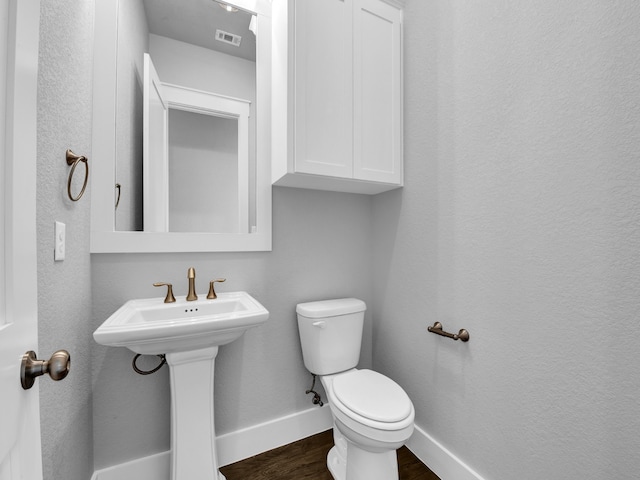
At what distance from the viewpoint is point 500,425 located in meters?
1.11

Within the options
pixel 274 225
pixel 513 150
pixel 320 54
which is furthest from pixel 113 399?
pixel 513 150

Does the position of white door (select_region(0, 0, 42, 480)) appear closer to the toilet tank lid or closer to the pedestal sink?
the pedestal sink

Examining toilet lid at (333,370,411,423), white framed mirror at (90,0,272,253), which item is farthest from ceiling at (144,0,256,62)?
toilet lid at (333,370,411,423)

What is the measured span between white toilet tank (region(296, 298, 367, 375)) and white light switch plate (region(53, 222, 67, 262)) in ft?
3.31

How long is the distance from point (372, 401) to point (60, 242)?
49.7 inches

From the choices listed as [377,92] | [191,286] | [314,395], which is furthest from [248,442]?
[377,92]

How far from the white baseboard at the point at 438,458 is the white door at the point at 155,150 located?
5.44ft

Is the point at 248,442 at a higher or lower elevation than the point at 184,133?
lower

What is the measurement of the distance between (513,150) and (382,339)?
1.23 m

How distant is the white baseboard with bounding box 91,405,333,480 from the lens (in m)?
1.28

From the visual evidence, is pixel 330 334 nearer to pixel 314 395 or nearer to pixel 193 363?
pixel 314 395

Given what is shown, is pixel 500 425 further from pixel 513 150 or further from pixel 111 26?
pixel 111 26

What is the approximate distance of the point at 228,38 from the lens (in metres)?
1.49

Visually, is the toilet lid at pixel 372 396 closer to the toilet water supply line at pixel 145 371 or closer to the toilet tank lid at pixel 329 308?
the toilet tank lid at pixel 329 308
